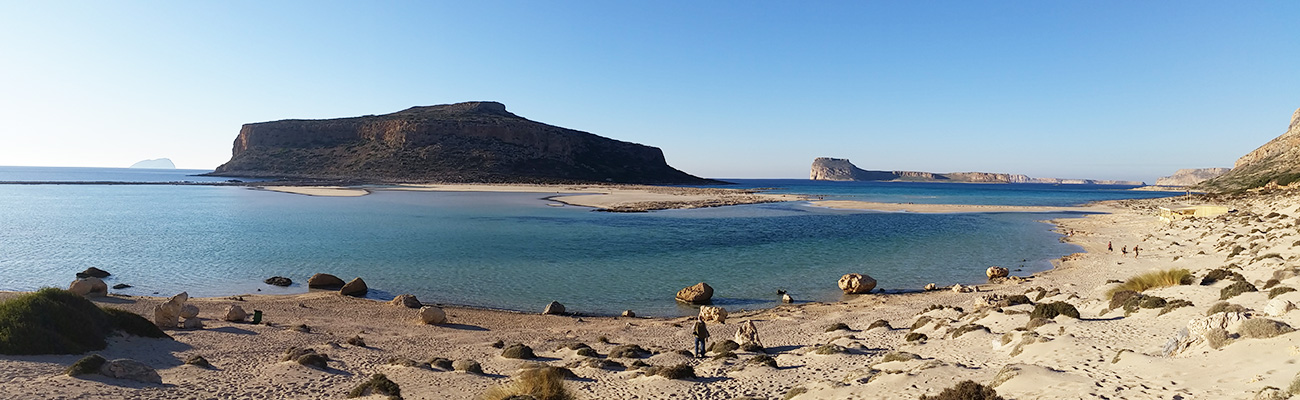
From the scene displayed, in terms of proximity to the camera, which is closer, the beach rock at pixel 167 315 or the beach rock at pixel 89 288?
the beach rock at pixel 167 315

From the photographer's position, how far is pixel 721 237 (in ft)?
115

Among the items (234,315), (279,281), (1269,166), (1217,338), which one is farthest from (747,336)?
(1269,166)

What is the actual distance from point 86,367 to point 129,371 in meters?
0.52

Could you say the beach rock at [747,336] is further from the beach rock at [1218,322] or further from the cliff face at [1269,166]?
the cliff face at [1269,166]

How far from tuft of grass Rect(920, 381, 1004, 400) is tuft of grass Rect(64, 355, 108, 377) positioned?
11.8 m

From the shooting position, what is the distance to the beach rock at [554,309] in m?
16.7

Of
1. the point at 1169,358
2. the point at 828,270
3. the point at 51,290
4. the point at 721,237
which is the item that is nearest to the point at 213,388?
the point at 51,290

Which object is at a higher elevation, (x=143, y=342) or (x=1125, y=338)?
(x=1125, y=338)

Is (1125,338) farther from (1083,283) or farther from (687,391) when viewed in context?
(1083,283)

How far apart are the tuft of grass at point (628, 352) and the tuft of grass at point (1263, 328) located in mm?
8869

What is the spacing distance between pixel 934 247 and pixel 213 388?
30925 mm

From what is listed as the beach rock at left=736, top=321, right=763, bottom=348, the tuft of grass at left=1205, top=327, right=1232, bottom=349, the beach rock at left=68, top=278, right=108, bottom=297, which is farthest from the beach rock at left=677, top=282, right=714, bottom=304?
the beach rock at left=68, top=278, right=108, bottom=297

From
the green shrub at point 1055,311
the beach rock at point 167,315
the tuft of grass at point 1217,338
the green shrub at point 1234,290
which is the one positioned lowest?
the beach rock at point 167,315

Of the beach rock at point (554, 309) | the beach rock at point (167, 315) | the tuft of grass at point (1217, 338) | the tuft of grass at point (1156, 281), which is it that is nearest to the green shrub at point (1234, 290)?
the tuft of grass at point (1156, 281)
